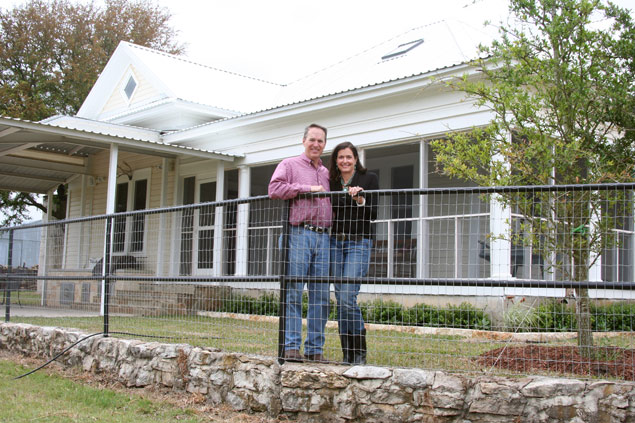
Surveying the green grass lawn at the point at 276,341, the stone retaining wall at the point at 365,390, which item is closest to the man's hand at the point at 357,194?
the green grass lawn at the point at 276,341

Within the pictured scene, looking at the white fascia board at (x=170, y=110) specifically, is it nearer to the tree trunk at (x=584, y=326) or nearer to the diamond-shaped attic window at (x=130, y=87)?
the diamond-shaped attic window at (x=130, y=87)

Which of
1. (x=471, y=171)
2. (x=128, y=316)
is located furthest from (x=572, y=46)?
(x=128, y=316)

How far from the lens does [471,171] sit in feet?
19.3

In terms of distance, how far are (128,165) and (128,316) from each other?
10.1 metres

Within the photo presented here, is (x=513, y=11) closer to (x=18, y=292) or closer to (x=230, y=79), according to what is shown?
(x=18, y=292)

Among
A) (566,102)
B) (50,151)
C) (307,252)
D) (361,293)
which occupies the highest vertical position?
(50,151)

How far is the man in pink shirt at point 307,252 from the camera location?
458 centimetres

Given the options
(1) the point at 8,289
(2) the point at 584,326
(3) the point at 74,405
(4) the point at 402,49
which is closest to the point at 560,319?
(2) the point at 584,326

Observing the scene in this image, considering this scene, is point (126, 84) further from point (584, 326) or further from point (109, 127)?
point (584, 326)

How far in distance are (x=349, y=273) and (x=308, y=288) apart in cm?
34

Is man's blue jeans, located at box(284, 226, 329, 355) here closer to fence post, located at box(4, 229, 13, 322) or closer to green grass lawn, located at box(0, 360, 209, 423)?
green grass lawn, located at box(0, 360, 209, 423)

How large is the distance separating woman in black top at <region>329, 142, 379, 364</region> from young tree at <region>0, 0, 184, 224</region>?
2269 cm

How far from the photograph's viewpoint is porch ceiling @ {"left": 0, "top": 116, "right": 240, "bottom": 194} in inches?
431

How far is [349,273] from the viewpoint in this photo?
453cm
